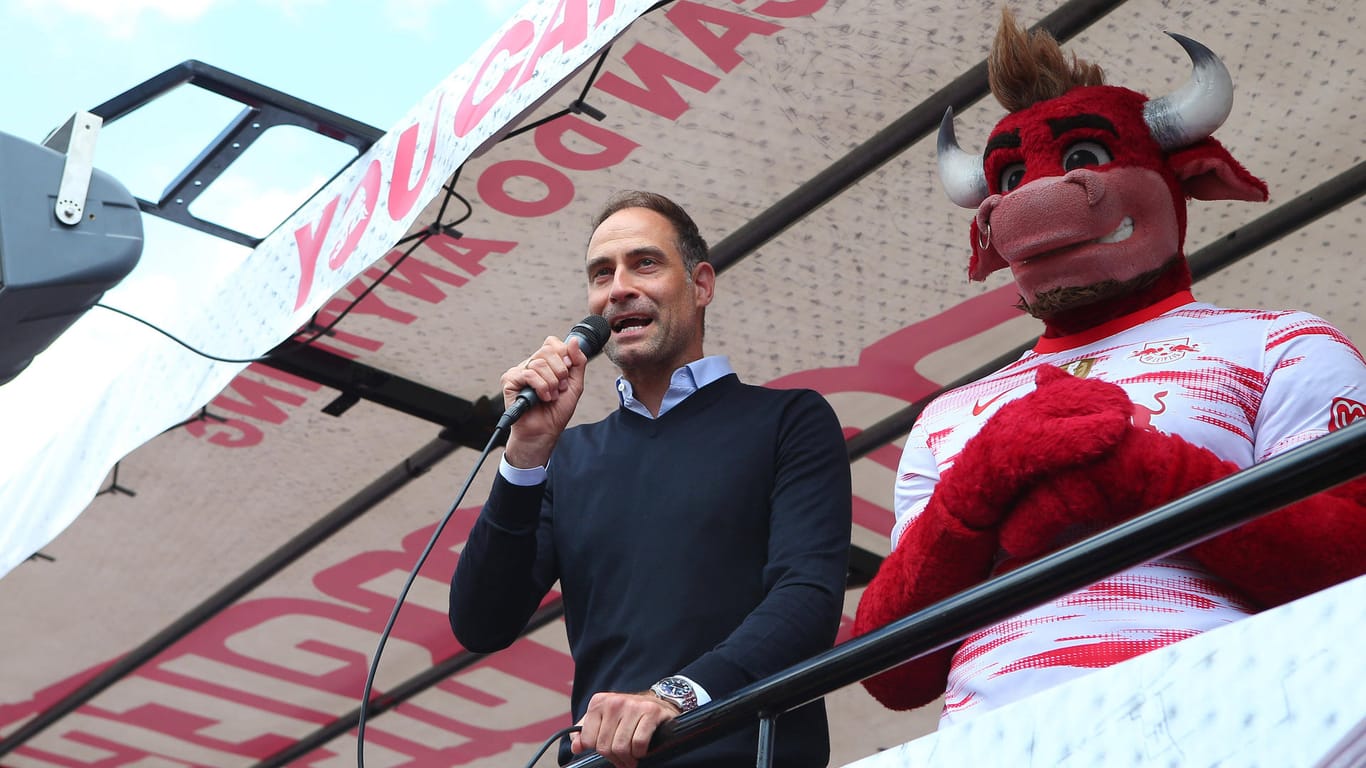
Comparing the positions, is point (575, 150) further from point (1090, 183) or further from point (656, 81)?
point (1090, 183)

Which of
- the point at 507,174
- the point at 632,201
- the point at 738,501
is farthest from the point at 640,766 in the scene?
the point at 507,174

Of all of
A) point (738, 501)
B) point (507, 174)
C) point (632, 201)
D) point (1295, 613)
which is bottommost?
point (1295, 613)

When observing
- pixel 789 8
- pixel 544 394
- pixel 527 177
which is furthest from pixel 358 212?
pixel 544 394

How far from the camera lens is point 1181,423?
1549mm

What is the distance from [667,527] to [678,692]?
0.95 ft

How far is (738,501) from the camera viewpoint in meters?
1.83

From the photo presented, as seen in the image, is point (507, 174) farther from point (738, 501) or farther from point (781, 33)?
point (738, 501)

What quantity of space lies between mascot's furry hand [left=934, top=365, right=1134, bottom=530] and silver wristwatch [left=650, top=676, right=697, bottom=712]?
0.32m

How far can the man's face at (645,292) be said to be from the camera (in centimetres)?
200

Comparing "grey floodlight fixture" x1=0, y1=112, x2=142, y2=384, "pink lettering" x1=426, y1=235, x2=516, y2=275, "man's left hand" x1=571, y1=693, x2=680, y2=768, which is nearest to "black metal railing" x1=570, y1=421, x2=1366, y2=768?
"man's left hand" x1=571, y1=693, x2=680, y2=768

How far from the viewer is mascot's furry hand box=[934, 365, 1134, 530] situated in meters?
1.49

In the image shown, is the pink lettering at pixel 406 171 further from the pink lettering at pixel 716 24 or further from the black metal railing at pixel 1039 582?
the black metal railing at pixel 1039 582

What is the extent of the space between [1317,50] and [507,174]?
4.60 ft

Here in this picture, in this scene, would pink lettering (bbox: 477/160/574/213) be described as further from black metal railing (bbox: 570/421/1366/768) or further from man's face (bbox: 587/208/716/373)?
black metal railing (bbox: 570/421/1366/768)
